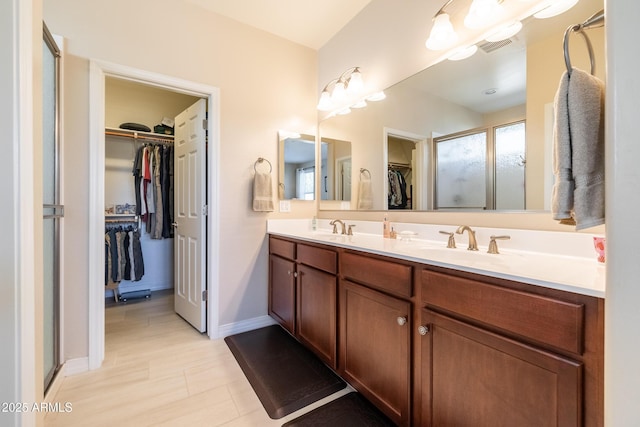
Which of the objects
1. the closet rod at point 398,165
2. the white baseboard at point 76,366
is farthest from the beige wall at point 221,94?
the closet rod at point 398,165

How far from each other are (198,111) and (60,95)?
0.85 metres

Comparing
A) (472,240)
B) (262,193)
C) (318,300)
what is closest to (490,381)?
(472,240)

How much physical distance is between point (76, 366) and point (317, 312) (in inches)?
61.7

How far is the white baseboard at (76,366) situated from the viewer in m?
1.69

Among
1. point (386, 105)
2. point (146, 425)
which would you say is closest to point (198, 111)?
point (386, 105)

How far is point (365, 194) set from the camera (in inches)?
87.0

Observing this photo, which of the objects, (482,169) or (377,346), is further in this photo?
(482,169)

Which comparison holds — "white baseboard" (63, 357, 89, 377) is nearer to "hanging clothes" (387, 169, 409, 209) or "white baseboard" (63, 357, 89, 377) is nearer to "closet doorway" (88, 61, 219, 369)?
"closet doorway" (88, 61, 219, 369)

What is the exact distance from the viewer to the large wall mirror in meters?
1.21

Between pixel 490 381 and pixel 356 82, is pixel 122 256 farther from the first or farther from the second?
pixel 490 381

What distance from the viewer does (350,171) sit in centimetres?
235

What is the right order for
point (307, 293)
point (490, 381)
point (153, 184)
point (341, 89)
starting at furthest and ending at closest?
point (153, 184), point (341, 89), point (307, 293), point (490, 381)

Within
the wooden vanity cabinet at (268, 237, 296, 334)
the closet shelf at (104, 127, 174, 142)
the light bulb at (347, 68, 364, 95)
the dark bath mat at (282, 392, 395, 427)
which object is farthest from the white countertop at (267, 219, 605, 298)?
the closet shelf at (104, 127, 174, 142)

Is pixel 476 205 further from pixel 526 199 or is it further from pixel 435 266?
pixel 435 266
